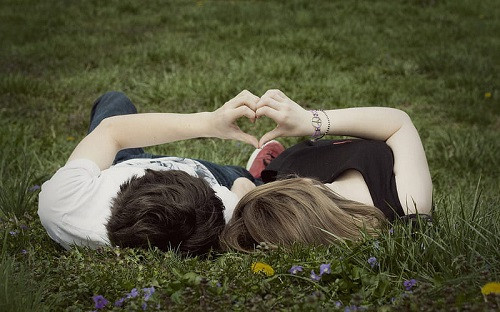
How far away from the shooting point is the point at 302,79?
5480 millimetres

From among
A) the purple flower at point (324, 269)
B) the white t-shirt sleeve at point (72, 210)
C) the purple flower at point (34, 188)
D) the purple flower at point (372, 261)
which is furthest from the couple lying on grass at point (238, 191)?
the purple flower at point (34, 188)

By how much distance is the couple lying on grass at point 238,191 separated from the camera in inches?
99.7

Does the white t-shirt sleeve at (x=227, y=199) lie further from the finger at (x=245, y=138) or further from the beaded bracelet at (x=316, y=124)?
the beaded bracelet at (x=316, y=124)

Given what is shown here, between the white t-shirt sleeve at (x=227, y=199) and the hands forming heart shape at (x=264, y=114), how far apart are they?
0.23m

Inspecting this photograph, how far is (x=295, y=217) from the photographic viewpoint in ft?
8.29

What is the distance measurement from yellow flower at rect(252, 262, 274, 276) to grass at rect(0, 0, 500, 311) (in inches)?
0.8

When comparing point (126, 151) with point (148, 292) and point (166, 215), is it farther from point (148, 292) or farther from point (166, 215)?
point (148, 292)

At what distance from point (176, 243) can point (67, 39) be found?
4.48 m

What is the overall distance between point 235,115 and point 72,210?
719mm

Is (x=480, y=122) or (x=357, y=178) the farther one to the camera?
(x=480, y=122)

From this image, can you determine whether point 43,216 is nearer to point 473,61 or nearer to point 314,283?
point 314,283

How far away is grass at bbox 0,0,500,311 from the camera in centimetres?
206

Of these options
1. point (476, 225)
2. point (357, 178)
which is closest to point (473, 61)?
point (357, 178)

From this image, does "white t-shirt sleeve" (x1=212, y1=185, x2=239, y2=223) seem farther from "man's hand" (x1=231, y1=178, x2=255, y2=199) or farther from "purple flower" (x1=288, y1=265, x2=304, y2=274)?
"purple flower" (x1=288, y1=265, x2=304, y2=274)
